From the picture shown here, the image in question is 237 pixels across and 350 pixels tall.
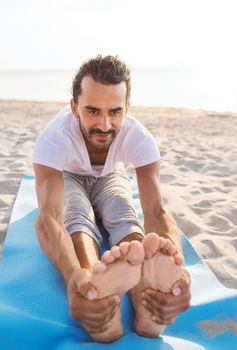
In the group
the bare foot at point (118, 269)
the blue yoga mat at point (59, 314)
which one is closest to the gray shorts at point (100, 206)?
the blue yoga mat at point (59, 314)

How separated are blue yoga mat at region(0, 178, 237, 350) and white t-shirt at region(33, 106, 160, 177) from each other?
452mm

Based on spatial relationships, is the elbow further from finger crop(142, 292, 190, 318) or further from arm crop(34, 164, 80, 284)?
finger crop(142, 292, 190, 318)

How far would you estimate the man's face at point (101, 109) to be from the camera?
184cm

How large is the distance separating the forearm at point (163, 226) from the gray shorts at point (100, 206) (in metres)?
0.05

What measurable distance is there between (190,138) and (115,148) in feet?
11.7

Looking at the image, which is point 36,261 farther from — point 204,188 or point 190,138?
point 190,138

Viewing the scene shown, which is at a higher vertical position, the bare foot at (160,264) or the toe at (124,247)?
the toe at (124,247)

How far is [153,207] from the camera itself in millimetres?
1943

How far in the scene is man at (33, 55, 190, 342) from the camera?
1.31 m

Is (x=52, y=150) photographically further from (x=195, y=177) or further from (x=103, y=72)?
(x=195, y=177)

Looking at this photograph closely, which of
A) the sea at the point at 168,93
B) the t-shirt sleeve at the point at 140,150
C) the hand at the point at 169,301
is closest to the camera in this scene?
the hand at the point at 169,301

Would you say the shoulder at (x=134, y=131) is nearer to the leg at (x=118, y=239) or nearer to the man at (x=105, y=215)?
the man at (x=105, y=215)

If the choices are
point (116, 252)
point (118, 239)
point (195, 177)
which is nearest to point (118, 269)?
point (116, 252)

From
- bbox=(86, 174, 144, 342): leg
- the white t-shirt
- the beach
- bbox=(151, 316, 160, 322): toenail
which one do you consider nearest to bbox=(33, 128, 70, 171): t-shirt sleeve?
the white t-shirt
